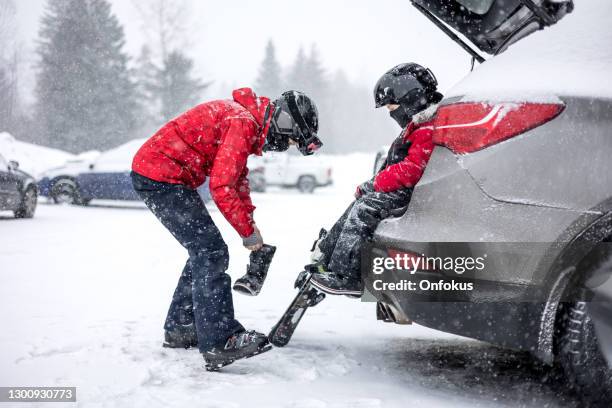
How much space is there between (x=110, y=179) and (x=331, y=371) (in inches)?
468

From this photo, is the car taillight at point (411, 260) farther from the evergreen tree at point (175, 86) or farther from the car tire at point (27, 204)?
the evergreen tree at point (175, 86)

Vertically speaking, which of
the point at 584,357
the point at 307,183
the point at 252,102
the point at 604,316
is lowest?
the point at 307,183

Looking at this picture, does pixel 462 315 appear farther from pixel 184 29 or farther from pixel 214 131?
pixel 184 29

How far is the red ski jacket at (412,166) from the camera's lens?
2.78m

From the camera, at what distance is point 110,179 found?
13945 mm

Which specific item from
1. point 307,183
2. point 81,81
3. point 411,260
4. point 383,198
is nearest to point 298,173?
point 307,183

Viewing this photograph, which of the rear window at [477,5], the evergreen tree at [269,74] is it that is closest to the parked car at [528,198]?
the rear window at [477,5]

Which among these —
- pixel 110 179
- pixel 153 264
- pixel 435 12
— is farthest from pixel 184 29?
pixel 435 12

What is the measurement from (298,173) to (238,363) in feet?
69.1

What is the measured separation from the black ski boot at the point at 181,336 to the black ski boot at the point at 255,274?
564 millimetres

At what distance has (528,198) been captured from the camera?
2.28m

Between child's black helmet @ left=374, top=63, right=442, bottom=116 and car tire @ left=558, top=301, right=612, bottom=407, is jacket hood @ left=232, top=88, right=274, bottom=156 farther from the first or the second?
car tire @ left=558, top=301, right=612, bottom=407

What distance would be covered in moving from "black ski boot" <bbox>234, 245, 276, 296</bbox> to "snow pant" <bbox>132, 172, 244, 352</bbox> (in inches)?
3.7

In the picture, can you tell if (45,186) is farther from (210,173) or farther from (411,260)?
(411,260)
